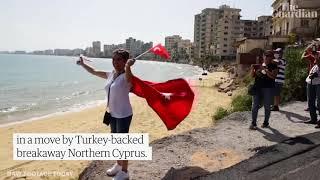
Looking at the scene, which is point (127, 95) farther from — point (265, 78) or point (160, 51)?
point (265, 78)

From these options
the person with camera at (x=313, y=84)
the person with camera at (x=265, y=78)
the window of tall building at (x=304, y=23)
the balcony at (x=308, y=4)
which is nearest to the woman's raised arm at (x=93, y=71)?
the person with camera at (x=265, y=78)

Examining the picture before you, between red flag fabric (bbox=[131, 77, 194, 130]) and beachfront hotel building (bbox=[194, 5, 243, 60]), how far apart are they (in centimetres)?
10871

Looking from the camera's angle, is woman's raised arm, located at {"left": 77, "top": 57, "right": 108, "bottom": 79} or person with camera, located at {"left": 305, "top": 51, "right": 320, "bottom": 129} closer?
woman's raised arm, located at {"left": 77, "top": 57, "right": 108, "bottom": 79}

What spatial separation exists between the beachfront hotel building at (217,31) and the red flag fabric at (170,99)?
108714mm

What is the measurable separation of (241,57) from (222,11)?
374 ft

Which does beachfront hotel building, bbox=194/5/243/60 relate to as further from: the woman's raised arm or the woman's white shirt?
the woman's white shirt

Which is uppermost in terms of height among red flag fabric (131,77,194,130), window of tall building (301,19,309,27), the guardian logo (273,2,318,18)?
the guardian logo (273,2,318,18)

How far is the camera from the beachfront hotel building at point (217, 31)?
122875 mm

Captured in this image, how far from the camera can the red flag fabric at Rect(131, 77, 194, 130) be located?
5793 mm

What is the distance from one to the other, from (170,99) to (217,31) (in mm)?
126125

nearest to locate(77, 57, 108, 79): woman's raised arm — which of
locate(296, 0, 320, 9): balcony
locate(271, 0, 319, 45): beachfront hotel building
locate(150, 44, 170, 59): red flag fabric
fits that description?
locate(150, 44, 170, 59): red flag fabric

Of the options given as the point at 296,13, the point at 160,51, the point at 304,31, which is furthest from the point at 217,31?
the point at 160,51

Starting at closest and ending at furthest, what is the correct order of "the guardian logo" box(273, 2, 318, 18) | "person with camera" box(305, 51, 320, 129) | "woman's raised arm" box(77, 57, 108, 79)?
"woman's raised arm" box(77, 57, 108, 79) → "person with camera" box(305, 51, 320, 129) → "the guardian logo" box(273, 2, 318, 18)

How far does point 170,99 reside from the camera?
5.87m
